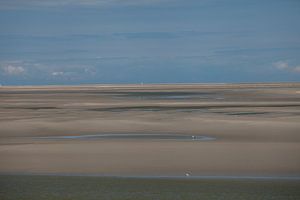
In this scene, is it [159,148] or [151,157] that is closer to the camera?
[151,157]

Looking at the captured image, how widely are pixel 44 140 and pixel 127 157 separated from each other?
457 centimetres

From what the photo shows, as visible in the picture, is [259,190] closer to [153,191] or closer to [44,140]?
[153,191]

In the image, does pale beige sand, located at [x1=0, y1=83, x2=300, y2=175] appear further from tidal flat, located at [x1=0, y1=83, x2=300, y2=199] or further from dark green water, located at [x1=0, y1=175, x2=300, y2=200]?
dark green water, located at [x1=0, y1=175, x2=300, y2=200]

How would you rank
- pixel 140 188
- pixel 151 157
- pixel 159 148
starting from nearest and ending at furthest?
pixel 140 188, pixel 151 157, pixel 159 148

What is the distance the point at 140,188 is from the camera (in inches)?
420

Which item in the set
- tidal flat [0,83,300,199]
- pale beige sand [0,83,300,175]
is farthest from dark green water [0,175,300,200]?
pale beige sand [0,83,300,175]

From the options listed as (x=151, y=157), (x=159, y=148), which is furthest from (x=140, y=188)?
(x=159, y=148)

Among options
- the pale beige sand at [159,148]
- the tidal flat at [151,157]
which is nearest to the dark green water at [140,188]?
the tidal flat at [151,157]

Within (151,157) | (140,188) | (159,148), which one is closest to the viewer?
(140,188)

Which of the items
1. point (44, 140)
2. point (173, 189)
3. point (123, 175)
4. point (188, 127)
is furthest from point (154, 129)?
point (173, 189)

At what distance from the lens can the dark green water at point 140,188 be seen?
996cm

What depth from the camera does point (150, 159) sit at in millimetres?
13914

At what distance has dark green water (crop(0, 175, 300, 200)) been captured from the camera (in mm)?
9961

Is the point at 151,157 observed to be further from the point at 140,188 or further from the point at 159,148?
the point at 140,188
